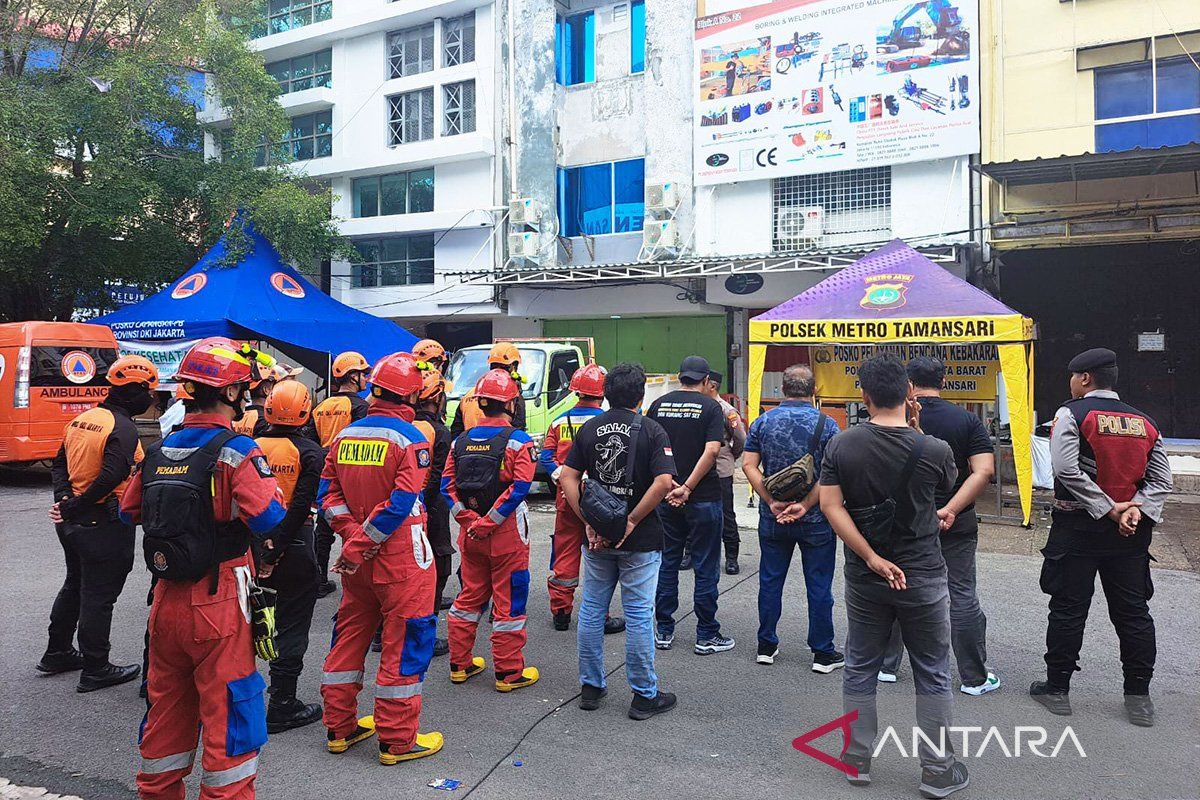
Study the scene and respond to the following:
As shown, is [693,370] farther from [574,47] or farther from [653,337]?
[574,47]

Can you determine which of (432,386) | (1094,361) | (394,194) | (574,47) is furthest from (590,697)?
(394,194)

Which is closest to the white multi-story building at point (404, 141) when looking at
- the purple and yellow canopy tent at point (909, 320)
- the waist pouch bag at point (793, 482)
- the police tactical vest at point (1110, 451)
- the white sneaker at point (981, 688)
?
the purple and yellow canopy tent at point (909, 320)

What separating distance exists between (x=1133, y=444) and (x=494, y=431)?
11.4ft

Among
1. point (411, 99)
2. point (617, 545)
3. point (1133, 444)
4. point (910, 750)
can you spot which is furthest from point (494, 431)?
point (411, 99)

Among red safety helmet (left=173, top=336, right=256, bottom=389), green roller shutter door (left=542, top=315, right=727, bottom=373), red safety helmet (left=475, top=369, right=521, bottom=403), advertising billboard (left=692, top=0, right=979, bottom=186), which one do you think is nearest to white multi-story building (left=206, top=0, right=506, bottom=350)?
green roller shutter door (left=542, top=315, right=727, bottom=373)

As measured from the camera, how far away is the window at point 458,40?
21547 millimetres

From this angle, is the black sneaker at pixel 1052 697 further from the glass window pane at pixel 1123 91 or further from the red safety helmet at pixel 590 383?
the glass window pane at pixel 1123 91

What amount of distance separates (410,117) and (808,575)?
801 inches

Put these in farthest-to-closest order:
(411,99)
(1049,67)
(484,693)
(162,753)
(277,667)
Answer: (411,99)
(1049,67)
(484,693)
(277,667)
(162,753)

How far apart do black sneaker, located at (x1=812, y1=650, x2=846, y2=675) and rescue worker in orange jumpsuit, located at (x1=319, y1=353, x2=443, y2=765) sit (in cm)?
234

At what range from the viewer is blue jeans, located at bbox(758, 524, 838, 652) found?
5.09m

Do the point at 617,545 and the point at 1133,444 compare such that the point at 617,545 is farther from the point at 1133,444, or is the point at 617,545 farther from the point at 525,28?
the point at 525,28

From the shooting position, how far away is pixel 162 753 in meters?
3.18

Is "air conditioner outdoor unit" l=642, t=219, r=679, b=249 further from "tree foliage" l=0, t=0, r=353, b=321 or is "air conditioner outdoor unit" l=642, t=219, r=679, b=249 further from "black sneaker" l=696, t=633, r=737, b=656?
"black sneaker" l=696, t=633, r=737, b=656
